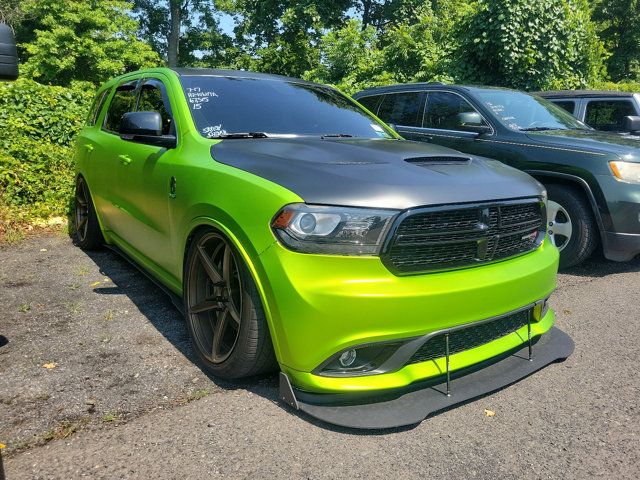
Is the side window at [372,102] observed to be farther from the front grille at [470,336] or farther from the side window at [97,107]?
the front grille at [470,336]

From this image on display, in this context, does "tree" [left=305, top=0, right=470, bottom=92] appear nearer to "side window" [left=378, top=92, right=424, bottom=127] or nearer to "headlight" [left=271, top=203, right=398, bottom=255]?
"side window" [left=378, top=92, right=424, bottom=127]

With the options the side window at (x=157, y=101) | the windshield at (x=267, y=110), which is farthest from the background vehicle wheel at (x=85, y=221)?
the windshield at (x=267, y=110)

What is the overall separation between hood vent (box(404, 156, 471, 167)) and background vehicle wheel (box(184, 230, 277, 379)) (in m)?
1.03

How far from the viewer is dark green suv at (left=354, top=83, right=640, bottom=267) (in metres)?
4.74

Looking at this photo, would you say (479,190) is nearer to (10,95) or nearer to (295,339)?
(295,339)

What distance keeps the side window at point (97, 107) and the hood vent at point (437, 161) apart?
3.54 meters

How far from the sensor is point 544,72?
1134cm

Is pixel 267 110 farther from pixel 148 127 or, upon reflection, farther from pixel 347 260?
pixel 347 260

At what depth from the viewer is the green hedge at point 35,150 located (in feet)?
21.2

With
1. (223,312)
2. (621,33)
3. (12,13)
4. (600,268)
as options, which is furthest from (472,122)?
(621,33)

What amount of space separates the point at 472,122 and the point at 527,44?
634 centimetres

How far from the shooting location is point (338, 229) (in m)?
2.26

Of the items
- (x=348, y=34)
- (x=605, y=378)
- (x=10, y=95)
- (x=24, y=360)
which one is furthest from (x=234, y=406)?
(x=348, y=34)

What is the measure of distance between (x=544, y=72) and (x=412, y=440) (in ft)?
35.6
